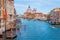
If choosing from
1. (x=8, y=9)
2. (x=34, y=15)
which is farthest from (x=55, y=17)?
(x=8, y=9)

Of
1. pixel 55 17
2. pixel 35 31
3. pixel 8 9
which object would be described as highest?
pixel 8 9

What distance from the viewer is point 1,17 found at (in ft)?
22.3

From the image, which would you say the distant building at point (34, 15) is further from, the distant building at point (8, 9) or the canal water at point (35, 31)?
the distant building at point (8, 9)

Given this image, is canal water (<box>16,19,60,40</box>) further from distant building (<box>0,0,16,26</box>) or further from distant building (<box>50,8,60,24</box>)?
distant building (<box>0,0,16,26</box>)

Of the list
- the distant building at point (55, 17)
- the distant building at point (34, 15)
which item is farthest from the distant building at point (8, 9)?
the distant building at point (55, 17)

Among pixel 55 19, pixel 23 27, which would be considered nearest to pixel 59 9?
pixel 55 19

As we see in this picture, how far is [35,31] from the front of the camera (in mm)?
7191

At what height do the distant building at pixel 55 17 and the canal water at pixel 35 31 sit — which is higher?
the distant building at pixel 55 17

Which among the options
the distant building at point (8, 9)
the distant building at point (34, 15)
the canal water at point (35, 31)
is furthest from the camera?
the canal water at point (35, 31)

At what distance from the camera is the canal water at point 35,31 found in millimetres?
7016

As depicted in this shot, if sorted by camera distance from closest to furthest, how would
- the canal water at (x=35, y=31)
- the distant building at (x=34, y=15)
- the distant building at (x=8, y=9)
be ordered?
the distant building at (x=8, y=9)
the distant building at (x=34, y=15)
the canal water at (x=35, y=31)

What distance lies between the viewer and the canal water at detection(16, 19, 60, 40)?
702cm

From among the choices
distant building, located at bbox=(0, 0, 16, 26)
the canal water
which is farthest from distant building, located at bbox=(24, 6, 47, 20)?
distant building, located at bbox=(0, 0, 16, 26)

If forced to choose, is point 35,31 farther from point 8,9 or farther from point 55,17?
point 8,9
